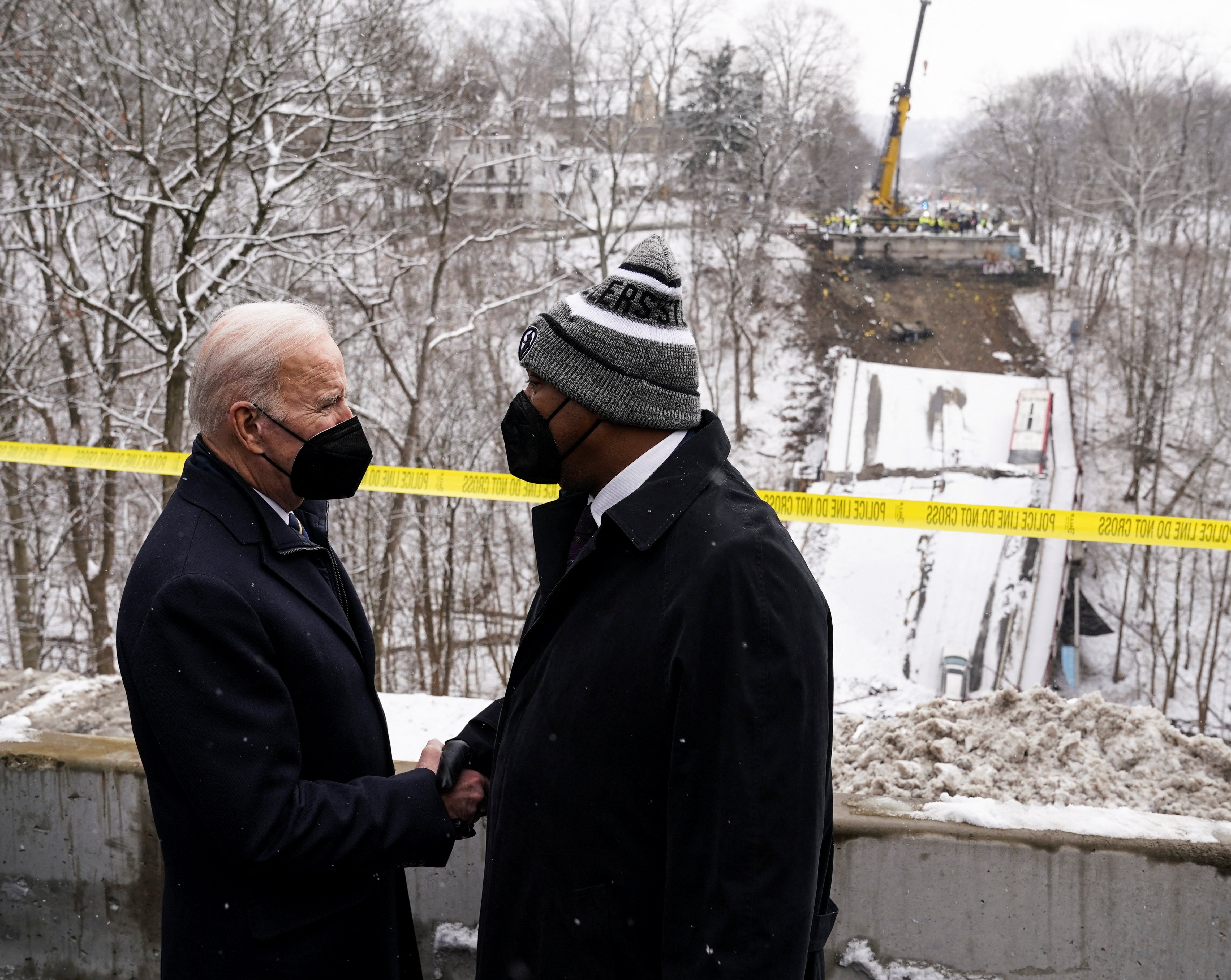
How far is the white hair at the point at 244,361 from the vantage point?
2.07 metres

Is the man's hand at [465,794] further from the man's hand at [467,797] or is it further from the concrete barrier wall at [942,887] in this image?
the concrete barrier wall at [942,887]

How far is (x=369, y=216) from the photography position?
76.9ft

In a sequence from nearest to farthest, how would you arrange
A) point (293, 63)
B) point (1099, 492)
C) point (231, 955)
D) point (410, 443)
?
1. point (231, 955)
2. point (293, 63)
3. point (410, 443)
4. point (1099, 492)

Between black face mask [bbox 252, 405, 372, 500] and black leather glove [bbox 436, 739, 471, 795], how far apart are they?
0.67m

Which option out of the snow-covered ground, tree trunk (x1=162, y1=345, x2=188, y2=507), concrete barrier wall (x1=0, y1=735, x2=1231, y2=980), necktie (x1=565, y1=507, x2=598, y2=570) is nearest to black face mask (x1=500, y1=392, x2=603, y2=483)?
necktie (x1=565, y1=507, x2=598, y2=570)

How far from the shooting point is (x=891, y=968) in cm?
293

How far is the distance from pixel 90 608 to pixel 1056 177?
3899cm

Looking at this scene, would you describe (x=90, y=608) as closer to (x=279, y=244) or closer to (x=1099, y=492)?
(x=279, y=244)

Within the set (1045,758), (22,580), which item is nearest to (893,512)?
(1045,758)

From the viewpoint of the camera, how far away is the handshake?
219 cm

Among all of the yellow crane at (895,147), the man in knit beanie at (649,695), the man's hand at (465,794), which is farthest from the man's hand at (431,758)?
the yellow crane at (895,147)

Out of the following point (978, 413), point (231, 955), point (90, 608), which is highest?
point (231, 955)

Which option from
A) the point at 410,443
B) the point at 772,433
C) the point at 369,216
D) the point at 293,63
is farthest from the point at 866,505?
the point at 772,433

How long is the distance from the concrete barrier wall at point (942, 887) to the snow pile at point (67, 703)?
554 mm
